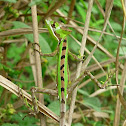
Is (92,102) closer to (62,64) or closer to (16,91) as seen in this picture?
(62,64)

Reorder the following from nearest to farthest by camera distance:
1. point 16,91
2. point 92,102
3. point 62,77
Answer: point 16,91 → point 62,77 → point 92,102

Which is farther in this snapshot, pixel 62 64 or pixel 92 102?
pixel 92 102

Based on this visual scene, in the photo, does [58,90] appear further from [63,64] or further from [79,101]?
[79,101]

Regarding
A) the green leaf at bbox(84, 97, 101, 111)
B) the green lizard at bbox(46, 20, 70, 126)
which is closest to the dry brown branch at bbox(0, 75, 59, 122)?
the green lizard at bbox(46, 20, 70, 126)

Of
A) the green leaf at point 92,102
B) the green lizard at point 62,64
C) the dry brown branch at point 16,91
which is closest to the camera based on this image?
the dry brown branch at point 16,91

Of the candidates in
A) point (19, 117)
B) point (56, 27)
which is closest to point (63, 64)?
point (56, 27)

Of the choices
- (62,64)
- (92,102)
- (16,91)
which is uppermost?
(62,64)

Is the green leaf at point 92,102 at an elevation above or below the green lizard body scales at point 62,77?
below

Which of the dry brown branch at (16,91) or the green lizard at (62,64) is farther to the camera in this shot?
the green lizard at (62,64)

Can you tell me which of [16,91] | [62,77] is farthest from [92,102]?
[16,91]

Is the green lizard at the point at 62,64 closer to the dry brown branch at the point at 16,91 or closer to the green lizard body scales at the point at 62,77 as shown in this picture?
the green lizard body scales at the point at 62,77

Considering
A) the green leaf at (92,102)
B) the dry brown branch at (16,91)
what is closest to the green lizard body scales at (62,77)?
the dry brown branch at (16,91)
